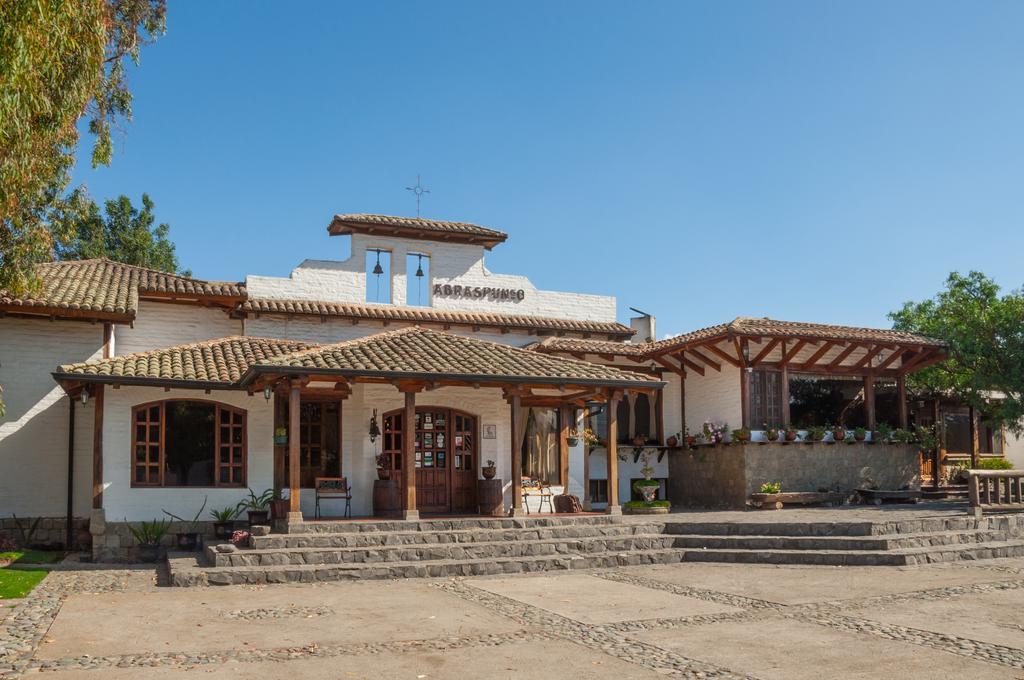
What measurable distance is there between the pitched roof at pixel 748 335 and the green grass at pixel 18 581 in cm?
1030

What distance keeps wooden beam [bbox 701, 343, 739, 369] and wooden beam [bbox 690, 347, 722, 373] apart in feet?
0.73

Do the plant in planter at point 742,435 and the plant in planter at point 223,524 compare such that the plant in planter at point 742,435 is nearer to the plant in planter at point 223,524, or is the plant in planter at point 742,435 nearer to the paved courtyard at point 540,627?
the paved courtyard at point 540,627

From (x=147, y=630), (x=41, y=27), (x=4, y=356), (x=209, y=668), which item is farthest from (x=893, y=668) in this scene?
(x=4, y=356)

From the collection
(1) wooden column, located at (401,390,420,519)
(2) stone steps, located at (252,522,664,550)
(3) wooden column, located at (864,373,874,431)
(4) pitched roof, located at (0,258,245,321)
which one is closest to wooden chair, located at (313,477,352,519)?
(1) wooden column, located at (401,390,420,519)

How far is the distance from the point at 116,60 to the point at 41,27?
21.1 ft

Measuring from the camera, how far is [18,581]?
1177 centimetres

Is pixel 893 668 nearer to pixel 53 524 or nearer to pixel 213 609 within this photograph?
pixel 213 609

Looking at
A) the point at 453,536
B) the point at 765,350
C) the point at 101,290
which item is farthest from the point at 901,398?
the point at 101,290

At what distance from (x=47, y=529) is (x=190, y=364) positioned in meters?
3.81

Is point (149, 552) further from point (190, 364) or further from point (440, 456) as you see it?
point (440, 456)

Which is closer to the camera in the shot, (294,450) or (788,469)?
(294,450)

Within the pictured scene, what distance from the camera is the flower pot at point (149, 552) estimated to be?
582 inches

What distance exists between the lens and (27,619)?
30.3 ft

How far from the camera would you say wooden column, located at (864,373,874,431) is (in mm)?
20891
